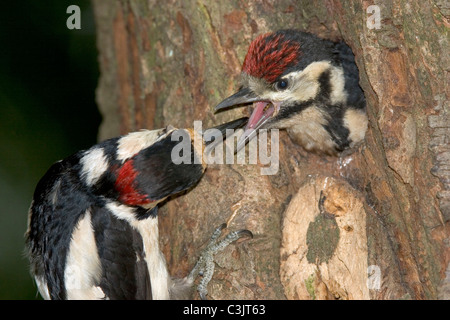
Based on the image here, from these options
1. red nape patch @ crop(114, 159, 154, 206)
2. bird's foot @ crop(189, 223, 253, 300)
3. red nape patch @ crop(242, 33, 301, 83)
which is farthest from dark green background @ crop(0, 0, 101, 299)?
red nape patch @ crop(242, 33, 301, 83)

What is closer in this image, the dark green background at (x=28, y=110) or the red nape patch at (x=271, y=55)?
the red nape patch at (x=271, y=55)

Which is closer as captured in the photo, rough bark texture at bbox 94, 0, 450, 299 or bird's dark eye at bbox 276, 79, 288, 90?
rough bark texture at bbox 94, 0, 450, 299

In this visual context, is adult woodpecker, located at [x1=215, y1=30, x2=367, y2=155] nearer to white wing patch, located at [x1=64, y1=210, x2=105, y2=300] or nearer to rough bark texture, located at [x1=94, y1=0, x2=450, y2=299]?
rough bark texture, located at [x1=94, y1=0, x2=450, y2=299]

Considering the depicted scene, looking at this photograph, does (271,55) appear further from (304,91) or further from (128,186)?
(128,186)

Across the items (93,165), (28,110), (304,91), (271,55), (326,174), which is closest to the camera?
(271,55)

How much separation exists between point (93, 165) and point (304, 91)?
1154 mm

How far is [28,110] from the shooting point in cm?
445

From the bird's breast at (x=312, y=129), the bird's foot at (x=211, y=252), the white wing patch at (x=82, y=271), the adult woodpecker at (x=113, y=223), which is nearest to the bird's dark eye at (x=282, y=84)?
the bird's breast at (x=312, y=129)

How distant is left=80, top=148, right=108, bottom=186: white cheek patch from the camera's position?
3121 mm

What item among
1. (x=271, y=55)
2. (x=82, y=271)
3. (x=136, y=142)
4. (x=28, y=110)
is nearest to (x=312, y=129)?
(x=271, y=55)

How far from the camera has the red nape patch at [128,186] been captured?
2957 mm

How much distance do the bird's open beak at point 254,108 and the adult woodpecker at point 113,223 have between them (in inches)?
2.3

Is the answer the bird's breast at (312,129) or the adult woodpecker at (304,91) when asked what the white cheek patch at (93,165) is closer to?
the adult woodpecker at (304,91)
